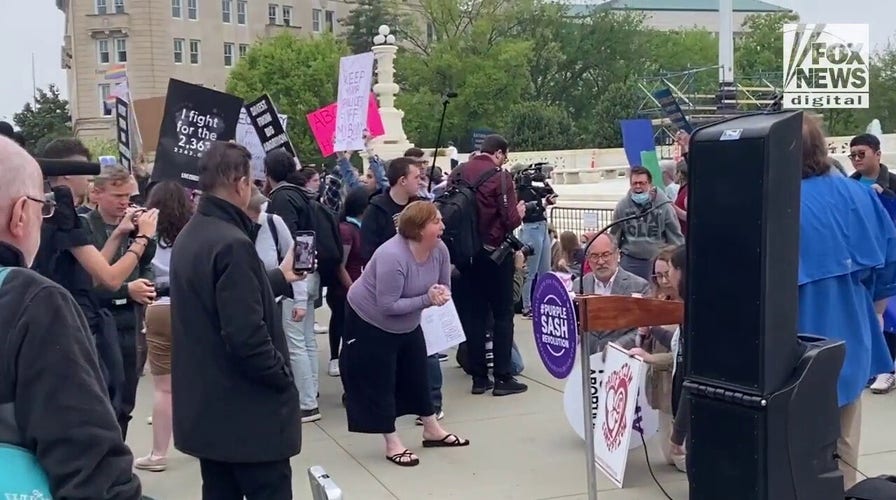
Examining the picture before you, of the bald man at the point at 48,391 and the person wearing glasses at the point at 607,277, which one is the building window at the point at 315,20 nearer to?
the person wearing glasses at the point at 607,277

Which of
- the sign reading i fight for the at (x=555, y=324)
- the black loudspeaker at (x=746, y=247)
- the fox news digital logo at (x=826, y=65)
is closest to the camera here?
the black loudspeaker at (x=746, y=247)

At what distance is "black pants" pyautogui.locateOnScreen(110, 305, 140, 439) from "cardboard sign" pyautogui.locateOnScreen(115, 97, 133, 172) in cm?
365

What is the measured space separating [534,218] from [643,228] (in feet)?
6.89

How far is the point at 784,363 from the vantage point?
361 centimetres

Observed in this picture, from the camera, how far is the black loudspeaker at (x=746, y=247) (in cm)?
352

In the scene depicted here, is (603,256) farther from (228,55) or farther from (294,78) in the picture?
(228,55)

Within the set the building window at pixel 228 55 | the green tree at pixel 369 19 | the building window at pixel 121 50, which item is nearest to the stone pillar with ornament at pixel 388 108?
the green tree at pixel 369 19

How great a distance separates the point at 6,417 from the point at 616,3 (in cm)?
9630

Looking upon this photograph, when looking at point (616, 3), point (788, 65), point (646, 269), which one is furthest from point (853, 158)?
point (616, 3)

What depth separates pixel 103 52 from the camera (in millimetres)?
73625

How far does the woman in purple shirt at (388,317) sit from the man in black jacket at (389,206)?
1405 millimetres

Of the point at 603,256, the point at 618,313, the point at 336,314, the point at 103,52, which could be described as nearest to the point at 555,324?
the point at 618,313

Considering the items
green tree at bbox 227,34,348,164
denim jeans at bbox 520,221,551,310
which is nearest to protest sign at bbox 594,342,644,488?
denim jeans at bbox 520,221,551,310

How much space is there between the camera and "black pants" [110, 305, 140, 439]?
5453 mm
